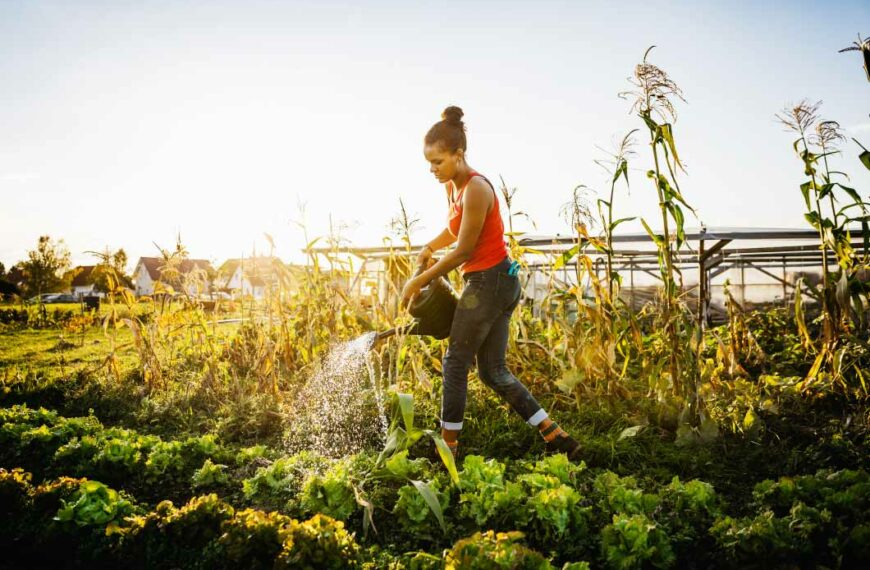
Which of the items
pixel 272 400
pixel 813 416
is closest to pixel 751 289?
pixel 813 416

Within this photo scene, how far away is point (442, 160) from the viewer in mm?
2590

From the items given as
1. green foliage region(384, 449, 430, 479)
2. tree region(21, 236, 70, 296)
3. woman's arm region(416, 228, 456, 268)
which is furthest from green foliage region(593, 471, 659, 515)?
tree region(21, 236, 70, 296)

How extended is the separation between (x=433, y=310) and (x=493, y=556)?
4.65ft

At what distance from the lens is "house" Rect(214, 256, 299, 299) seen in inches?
177

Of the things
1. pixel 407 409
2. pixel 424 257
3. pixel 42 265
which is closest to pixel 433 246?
pixel 424 257

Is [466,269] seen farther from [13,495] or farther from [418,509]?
[13,495]

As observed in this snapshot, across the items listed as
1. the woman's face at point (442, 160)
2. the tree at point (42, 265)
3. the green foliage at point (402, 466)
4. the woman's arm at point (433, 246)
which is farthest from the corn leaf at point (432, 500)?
the tree at point (42, 265)

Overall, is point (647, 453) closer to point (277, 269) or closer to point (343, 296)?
point (343, 296)

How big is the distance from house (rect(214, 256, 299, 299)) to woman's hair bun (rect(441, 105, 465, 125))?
7.58ft

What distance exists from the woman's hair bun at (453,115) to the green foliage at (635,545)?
1844mm

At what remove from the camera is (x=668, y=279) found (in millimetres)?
3068

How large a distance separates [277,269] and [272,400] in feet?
3.75

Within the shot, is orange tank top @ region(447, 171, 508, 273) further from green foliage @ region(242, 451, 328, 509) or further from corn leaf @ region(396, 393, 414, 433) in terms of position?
green foliage @ region(242, 451, 328, 509)

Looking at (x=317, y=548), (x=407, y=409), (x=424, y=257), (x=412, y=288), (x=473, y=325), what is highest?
(x=424, y=257)
